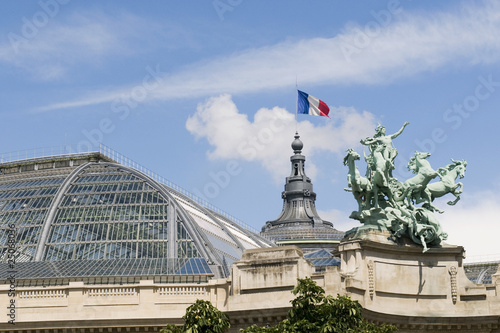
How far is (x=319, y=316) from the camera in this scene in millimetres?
64625

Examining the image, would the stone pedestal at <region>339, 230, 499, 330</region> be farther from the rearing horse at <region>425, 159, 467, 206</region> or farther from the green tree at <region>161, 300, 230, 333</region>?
the green tree at <region>161, 300, 230, 333</region>

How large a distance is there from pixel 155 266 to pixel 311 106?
1677 cm

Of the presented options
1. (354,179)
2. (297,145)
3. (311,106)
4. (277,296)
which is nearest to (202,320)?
(277,296)

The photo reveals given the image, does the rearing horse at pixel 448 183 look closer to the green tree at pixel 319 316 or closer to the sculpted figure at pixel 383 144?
the sculpted figure at pixel 383 144

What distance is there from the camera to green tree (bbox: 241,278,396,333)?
63.4 m

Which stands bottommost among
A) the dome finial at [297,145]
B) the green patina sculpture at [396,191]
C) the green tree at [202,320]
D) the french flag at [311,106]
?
the green tree at [202,320]

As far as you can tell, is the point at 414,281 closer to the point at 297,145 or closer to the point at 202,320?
the point at 202,320

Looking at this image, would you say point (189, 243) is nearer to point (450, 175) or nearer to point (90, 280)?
point (90, 280)

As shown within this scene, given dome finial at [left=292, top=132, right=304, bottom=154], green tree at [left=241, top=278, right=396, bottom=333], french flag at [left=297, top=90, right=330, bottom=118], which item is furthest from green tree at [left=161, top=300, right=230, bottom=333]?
dome finial at [left=292, top=132, right=304, bottom=154]

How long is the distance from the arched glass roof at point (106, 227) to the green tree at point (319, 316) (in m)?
21.0

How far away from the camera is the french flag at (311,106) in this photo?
305ft

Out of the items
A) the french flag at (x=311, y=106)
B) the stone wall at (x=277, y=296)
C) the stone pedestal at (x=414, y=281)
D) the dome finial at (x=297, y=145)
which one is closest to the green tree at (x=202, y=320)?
the stone wall at (x=277, y=296)

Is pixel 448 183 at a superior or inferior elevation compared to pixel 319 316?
superior

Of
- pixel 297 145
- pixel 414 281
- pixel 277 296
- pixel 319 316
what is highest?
pixel 297 145
